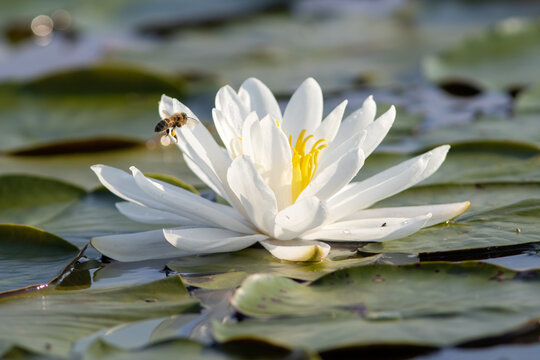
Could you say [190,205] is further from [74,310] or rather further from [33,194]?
[33,194]

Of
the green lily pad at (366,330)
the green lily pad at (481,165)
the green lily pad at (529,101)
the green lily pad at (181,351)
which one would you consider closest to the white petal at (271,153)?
the green lily pad at (366,330)

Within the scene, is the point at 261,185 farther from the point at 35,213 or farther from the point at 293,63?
the point at 293,63

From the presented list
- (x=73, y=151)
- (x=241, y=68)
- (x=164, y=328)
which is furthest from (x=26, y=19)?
(x=164, y=328)

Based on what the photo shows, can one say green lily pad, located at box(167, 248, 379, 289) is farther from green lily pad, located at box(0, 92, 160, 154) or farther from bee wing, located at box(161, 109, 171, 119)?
green lily pad, located at box(0, 92, 160, 154)

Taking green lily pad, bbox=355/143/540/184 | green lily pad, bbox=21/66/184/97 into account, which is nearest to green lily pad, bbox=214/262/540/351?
green lily pad, bbox=355/143/540/184

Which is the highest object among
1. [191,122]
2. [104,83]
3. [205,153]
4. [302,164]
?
[104,83]

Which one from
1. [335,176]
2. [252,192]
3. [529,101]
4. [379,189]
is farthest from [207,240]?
[529,101]
